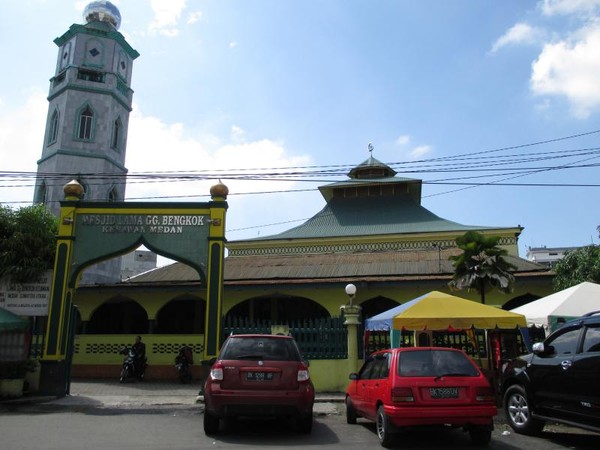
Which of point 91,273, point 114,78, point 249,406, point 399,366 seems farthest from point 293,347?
point 114,78

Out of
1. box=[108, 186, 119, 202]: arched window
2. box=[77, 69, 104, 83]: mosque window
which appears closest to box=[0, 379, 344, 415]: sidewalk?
→ box=[108, 186, 119, 202]: arched window

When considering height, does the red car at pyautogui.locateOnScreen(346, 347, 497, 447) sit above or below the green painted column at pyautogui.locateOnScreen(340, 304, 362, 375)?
below

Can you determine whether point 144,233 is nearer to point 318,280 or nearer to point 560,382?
point 318,280

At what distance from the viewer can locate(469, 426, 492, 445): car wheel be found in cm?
684

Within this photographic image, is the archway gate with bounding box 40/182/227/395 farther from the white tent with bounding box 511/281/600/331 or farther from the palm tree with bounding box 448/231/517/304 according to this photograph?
the palm tree with bounding box 448/231/517/304

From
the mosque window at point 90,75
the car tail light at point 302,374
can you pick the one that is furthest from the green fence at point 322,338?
the mosque window at point 90,75

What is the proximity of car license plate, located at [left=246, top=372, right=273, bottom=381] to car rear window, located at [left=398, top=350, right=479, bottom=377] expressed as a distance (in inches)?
72.7

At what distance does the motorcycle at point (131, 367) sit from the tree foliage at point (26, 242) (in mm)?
3954

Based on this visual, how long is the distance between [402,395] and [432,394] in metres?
0.39

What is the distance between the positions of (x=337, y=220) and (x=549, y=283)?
38.3ft

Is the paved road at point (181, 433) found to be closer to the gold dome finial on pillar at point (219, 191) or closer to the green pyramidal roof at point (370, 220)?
the gold dome finial on pillar at point (219, 191)

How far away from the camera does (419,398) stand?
6.56 metres

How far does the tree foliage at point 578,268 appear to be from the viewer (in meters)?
15.9

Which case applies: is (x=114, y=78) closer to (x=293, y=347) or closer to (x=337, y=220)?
(x=337, y=220)
